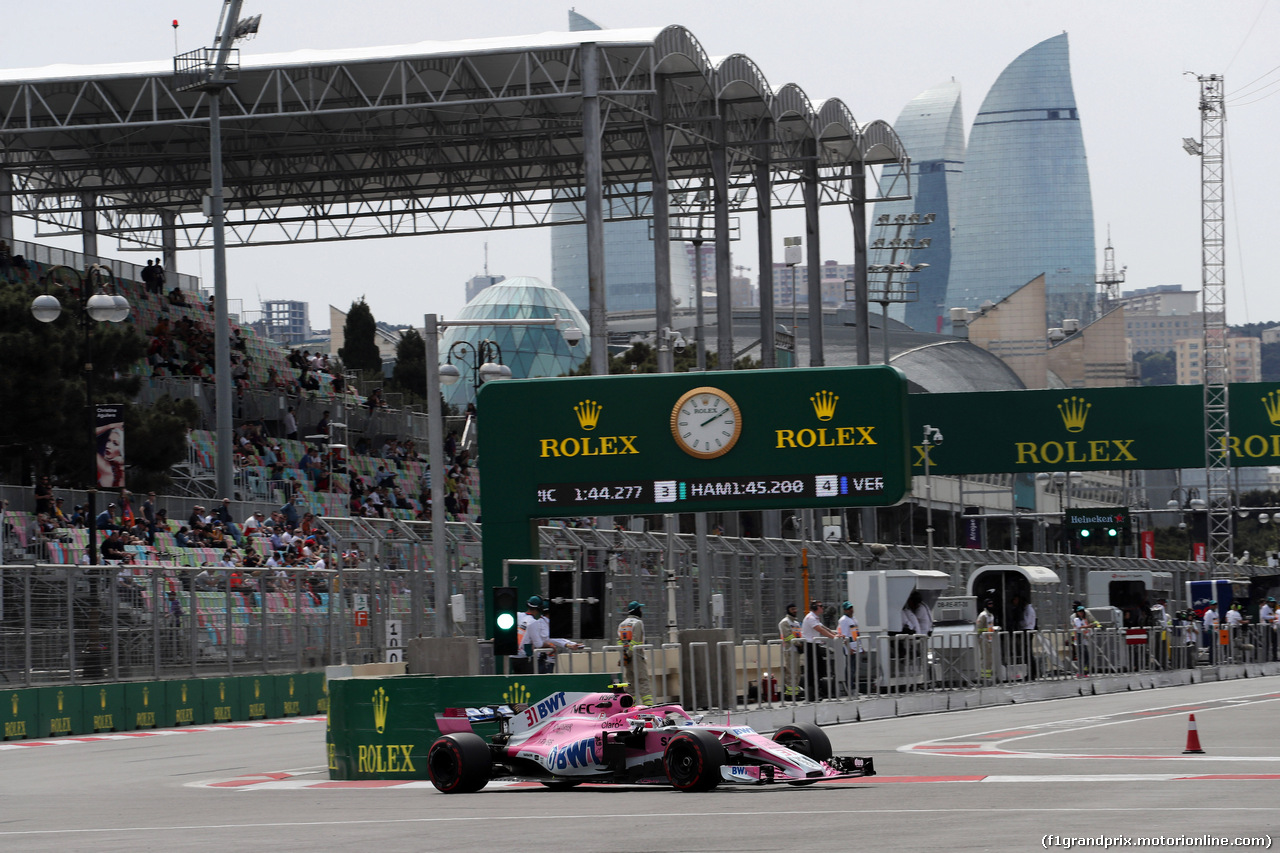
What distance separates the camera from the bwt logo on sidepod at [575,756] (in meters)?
16.3

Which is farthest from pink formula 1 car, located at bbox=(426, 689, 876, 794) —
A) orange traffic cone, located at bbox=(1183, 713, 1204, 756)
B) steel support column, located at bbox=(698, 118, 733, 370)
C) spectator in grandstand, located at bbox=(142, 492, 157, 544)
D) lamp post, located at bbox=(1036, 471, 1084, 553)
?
lamp post, located at bbox=(1036, 471, 1084, 553)

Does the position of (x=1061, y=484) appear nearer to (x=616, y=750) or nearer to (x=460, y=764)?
(x=616, y=750)

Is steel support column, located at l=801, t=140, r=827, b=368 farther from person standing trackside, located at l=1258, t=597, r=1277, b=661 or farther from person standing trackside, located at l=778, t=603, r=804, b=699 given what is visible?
person standing trackside, located at l=778, t=603, r=804, b=699

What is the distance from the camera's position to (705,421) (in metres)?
28.5

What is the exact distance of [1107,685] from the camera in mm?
34375

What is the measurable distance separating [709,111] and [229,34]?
45.2 ft

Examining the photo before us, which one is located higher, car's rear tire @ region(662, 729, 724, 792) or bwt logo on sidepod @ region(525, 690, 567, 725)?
bwt logo on sidepod @ region(525, 690, 567, 725)

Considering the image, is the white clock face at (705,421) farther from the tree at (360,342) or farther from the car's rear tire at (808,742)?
the tree at (360,342)

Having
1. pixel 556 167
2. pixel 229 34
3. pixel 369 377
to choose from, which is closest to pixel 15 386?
pixel 229 34

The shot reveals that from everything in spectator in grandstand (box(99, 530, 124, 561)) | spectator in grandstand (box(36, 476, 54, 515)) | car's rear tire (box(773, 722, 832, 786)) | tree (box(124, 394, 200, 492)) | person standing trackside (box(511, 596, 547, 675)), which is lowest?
car's rear tire (box(773, 722, 832, 786))

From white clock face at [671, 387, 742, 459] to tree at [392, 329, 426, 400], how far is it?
72.1 m

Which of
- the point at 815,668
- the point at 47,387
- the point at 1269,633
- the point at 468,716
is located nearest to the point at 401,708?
the point at 468,716

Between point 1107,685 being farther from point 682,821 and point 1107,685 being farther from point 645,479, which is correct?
point 682,821

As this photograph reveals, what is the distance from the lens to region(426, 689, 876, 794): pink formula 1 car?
15.7 m
